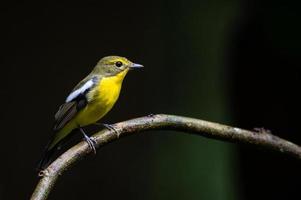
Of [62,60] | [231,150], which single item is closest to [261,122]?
[231,150]

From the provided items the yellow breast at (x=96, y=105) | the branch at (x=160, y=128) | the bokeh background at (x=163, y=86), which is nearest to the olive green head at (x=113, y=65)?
the yellow breast at (x=96, y=105)

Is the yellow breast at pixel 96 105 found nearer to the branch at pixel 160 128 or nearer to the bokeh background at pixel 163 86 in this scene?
the branch at pixel 160 128

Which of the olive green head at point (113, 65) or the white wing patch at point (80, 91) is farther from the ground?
the olive green head at point (113, 65)

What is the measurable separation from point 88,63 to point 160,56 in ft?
2.05

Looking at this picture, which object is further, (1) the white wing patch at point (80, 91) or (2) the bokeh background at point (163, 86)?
(2) the bokeh background at point (163, 86)

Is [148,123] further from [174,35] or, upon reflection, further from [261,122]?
[261,122]

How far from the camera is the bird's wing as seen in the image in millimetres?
2910

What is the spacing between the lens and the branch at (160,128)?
2.04 m

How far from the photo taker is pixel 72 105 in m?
3.01

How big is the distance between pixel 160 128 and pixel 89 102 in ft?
2.24

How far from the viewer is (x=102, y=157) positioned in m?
4.76

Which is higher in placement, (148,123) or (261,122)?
(261,122)

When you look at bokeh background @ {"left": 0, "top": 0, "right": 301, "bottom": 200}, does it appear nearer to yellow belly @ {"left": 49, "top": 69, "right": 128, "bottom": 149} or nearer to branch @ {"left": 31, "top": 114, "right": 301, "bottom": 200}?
yellow belly @ {"left": 49, "top": 69, "right": 128, "bottom": 149}

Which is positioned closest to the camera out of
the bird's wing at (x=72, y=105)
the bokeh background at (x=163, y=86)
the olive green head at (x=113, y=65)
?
the bird's wing at (x=72, y=105)
